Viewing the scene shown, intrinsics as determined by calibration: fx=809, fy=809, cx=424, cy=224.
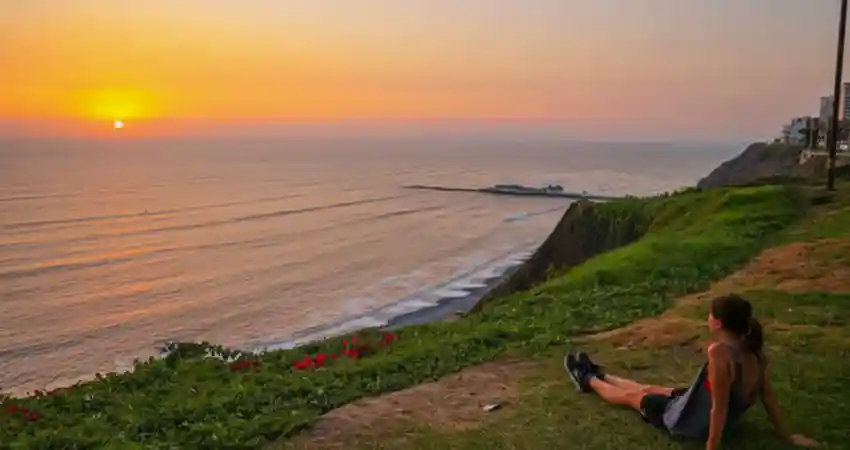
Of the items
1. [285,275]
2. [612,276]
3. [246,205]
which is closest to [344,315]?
[285,275]

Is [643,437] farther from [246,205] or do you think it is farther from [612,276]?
[246,205]

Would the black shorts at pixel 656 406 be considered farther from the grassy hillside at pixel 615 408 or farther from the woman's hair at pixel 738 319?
the woman's hair at pixel 738 319

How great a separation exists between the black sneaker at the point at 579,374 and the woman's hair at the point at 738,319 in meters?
2.17

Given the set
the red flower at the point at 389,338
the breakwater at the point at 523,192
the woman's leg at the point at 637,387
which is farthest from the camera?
the breakwater at the point at 523,192

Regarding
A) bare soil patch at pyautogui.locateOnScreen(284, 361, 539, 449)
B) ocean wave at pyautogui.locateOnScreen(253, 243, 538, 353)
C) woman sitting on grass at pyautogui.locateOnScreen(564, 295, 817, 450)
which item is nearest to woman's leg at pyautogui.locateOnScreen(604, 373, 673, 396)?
woman sitting on grass at pyautogui.locateOnScreen(564, 295, 817, 450)

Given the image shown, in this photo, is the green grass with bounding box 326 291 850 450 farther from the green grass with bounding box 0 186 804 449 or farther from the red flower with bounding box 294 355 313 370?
the red flower with bounding box 294 355 313 370

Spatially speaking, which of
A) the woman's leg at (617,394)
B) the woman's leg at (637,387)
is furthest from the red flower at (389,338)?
the woman's leg at (637,387)

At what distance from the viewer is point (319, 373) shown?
9.16 meters

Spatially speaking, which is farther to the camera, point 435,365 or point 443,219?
point 443,219

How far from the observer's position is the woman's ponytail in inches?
216

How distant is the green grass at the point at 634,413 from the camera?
20.4ft

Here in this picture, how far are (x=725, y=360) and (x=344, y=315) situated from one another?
2287 cm

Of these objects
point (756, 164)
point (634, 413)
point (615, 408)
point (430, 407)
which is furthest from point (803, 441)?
point (756, 164)

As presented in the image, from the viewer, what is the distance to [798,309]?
10.8 meters
